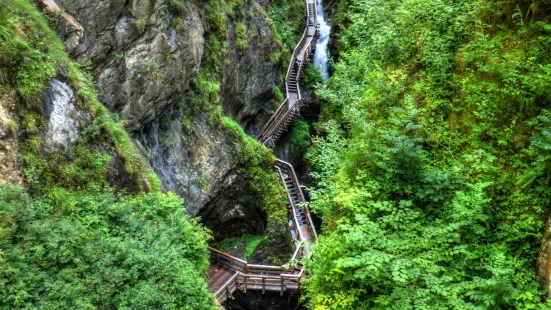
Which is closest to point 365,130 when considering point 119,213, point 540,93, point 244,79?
point 540,93

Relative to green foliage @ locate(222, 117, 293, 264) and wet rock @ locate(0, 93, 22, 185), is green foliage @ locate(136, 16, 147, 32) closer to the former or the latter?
wet rock @ locate(0, 93, 22, 185)

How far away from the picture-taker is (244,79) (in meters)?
19.1

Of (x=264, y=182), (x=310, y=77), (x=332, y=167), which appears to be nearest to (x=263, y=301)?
(x=264, y=182)

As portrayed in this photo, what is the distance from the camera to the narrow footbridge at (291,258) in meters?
14.1

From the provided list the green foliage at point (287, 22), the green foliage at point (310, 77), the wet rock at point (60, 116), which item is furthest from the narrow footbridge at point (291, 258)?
the wet rock at point (60, 116)

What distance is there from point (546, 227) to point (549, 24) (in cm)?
396

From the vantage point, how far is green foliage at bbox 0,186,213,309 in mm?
6199

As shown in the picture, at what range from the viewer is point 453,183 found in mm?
6629

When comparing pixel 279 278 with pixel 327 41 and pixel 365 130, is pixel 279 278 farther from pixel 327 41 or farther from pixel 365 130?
pixel 327 41

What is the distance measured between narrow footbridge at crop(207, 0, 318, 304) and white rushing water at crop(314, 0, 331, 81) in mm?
2348

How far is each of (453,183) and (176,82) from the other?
30.8 ft

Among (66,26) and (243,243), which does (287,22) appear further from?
(66,26)

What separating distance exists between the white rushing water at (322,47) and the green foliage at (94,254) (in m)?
19.3

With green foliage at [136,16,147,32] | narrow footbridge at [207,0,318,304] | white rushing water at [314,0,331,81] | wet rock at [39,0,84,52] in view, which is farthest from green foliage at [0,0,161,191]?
white rushing water at [314,0,331,81]
